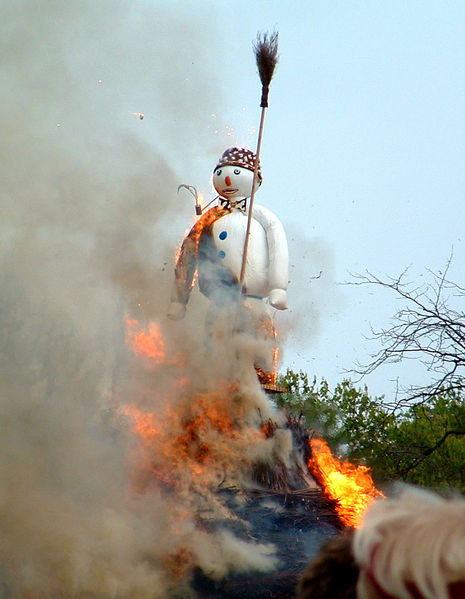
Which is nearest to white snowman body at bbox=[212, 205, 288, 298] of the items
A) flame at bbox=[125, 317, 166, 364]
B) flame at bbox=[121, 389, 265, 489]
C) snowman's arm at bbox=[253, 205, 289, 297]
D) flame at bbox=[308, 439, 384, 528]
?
snowman's arm at bbox=[253, 205, 289, 297]

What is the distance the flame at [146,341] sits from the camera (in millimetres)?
8009

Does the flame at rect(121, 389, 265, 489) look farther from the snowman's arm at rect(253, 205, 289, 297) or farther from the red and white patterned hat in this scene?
A: the red and white patterned hat

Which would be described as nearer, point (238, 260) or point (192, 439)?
point (192, 439)

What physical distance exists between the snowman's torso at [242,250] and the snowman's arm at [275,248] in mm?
62

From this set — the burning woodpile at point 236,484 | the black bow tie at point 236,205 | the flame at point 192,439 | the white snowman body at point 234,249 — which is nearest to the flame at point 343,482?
the burning woodpile at point 236,484

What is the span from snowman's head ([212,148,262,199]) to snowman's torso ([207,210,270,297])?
27cm

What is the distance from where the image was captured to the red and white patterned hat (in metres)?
8.36

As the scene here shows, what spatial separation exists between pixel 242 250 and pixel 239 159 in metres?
0.96

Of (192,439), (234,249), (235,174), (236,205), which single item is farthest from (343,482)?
(235,174)

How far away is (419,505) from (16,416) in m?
6.02

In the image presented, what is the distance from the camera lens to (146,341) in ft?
26.6

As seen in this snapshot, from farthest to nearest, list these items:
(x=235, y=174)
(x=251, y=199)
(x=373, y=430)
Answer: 1. (x=373, y=430)
2. (x=235, y=174)
3. (x=251, y=199)

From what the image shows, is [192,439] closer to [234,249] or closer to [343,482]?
[343,482]

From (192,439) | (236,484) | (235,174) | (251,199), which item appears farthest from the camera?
(235,174)
